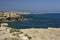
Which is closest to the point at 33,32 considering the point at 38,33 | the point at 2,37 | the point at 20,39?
the point at 38,33

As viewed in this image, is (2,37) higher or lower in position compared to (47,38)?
higher

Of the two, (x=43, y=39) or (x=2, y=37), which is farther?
(x=43, y=39)

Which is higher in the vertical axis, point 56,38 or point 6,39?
point 6,39

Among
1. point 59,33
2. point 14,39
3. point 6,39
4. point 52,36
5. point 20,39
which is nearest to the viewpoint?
point 6,39

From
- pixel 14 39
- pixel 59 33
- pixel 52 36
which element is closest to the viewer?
pixel 14 39

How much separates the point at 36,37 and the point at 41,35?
0.79 meters

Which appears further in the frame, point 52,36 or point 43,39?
point 52,36

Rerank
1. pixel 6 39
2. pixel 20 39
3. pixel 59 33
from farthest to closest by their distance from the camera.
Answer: pixel 59 33 → pixel 20 39 → pixel 6 39

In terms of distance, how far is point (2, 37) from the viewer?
13.8 meters

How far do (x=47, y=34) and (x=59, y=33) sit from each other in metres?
2.18

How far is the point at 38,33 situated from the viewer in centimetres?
2019

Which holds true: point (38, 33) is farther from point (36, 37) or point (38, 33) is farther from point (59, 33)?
point (59, 33)

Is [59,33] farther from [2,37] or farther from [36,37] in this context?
[2,37]

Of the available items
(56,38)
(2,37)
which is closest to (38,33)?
(56,38)
